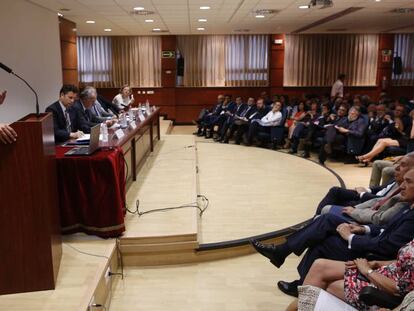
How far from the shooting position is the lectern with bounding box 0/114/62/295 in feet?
7.55

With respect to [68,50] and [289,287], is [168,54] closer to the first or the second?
[68,50]

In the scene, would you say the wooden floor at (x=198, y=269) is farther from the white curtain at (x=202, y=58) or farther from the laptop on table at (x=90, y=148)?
the white curtain at (x=202, y=58)

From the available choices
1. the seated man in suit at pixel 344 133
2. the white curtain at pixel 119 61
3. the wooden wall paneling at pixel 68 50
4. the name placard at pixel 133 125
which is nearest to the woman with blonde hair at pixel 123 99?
the wooden wall paneling at pixel 68 50

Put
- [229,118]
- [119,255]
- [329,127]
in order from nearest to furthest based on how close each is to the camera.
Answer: [119,255]
[329,127]
[229,118]

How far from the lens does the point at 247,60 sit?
1331 cm

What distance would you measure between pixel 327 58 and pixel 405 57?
252 cm

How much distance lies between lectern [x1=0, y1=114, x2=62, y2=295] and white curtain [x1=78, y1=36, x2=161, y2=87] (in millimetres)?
11081

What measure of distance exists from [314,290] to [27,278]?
62.8 inches

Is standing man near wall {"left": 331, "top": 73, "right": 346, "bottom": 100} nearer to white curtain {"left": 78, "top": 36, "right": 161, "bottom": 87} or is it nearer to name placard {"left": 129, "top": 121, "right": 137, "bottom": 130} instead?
white curtain {"left": 78, "top": 36, "right": 161, "bottom": 87}

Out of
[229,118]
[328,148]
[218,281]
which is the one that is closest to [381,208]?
[218,281]

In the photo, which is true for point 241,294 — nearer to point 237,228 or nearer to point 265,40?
point 237,228

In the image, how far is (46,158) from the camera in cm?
240

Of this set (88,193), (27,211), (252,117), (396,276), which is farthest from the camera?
(252,117)

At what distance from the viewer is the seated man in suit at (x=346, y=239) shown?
2.40m
